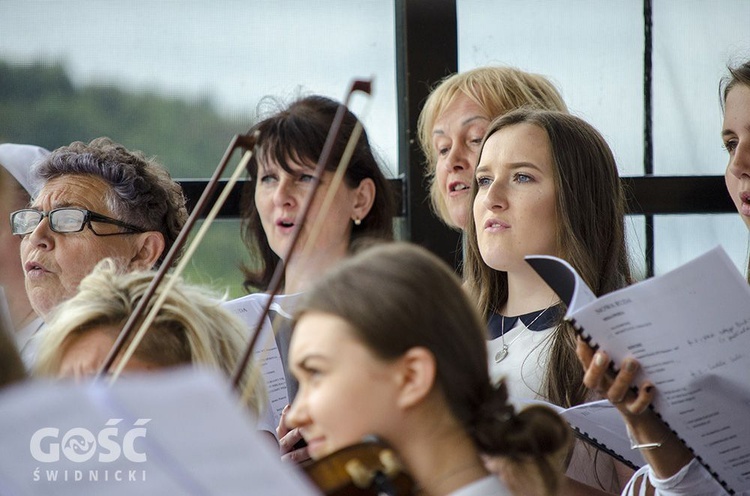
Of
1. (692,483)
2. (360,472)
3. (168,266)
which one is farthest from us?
(692,483)

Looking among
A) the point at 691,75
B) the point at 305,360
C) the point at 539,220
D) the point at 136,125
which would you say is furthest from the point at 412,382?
the point at 691,75

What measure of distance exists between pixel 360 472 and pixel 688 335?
573 mm

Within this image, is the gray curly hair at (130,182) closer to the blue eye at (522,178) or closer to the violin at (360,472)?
the blue eye at (522,178)

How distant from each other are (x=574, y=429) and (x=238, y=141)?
0.74 metres

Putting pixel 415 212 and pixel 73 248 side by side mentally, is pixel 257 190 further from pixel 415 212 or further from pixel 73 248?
pixel 415 212

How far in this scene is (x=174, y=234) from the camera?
7.92 feet

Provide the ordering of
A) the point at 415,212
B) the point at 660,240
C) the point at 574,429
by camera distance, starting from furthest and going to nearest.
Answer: the point at 660,240, the point at 415,212, the point at 574,429

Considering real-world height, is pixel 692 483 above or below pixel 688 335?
below

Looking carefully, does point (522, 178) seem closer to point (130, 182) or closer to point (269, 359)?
point (269, 359)

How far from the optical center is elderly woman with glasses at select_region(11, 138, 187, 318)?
2.29 meters

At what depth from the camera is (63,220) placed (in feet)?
7.52

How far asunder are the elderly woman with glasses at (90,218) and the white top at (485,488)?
1.22 metres

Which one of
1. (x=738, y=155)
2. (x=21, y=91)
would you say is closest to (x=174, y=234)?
(x=21, y=91)

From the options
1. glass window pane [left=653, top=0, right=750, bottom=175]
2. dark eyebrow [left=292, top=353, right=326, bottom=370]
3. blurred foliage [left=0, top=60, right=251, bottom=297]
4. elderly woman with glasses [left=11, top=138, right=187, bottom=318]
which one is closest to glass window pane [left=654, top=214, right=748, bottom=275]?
glass window pane [left=653, top=0, right=750, bottom=175]
